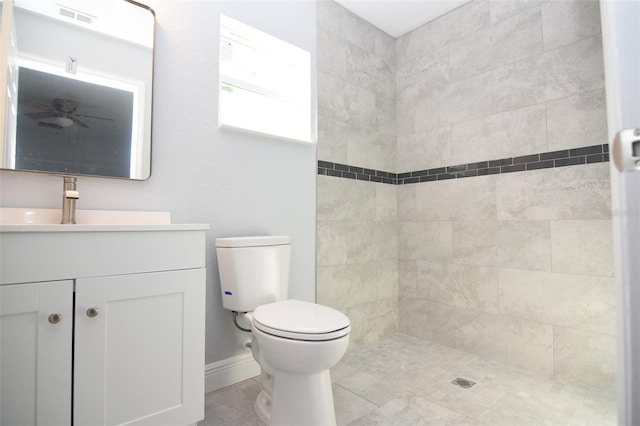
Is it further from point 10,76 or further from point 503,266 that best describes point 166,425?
point 503,266

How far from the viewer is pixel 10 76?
128 centimetres

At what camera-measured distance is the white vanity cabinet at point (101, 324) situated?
955mm

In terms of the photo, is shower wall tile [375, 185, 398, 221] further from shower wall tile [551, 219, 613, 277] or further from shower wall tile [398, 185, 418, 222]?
shower wall tile [551, 219, 613, 277]

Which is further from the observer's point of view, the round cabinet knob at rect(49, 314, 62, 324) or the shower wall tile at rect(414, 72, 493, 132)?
the shower wall tile at rect(414, 72, 493, 132)

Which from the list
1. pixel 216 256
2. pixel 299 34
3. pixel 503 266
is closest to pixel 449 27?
pixel 299 34

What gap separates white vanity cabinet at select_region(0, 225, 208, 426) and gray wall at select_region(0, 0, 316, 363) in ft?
1.44

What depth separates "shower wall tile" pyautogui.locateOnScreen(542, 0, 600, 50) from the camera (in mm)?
1809

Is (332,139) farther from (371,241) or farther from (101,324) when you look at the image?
(101,324)

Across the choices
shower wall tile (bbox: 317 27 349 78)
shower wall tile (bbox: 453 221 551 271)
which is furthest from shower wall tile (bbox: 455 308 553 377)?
shower wall tile (bbox: 317 27 349 78)

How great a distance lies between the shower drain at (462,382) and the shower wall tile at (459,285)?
20.8 inches

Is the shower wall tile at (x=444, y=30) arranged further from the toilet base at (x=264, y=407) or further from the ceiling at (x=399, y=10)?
the toilet base at (x=264, y=407)

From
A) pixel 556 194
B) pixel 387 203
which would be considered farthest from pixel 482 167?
pixel 387 203

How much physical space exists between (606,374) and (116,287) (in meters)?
2.26

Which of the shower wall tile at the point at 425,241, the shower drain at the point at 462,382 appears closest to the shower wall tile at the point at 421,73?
the shower wall tile at the point at 425,241
